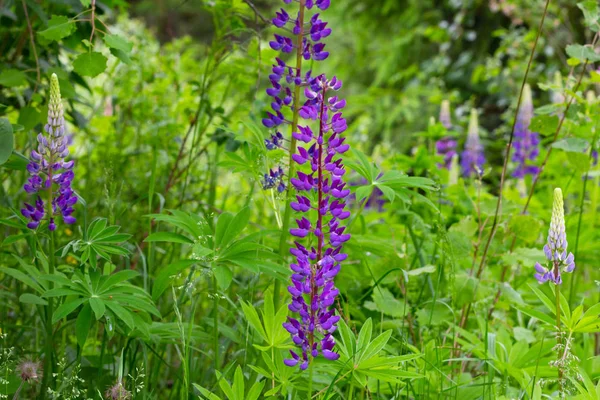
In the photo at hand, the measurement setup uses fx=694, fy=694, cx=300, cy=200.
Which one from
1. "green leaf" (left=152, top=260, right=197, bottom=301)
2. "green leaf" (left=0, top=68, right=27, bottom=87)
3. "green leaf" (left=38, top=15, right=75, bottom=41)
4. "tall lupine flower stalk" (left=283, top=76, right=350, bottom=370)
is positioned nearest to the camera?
"tall lupine flower stalk" (left=283, top=76, right=350, bottom=370)

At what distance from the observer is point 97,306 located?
1.58m

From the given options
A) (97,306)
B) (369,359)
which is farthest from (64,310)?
(369,359)

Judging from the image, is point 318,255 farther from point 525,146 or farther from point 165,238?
point 525,146

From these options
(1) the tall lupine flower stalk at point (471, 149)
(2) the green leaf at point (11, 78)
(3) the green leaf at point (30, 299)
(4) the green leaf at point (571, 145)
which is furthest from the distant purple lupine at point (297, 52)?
(1) the tall lupine flower stalk at point (471, 149)

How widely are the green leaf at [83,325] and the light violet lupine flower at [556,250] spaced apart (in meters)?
1.05

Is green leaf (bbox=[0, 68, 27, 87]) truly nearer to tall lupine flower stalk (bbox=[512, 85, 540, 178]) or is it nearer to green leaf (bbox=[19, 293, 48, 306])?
green leaf (bbox=[19, 293, 48, 306])

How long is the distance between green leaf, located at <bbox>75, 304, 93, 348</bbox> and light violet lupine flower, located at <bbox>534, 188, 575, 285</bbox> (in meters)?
1.05

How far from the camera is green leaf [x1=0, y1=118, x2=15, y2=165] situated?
A: 177cm

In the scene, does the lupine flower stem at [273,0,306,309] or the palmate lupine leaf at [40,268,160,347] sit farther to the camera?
the lupine flower stem at [273,0,306,309]

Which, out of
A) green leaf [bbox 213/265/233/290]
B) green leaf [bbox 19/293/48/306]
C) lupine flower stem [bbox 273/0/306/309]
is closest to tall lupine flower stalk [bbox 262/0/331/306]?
lupine flower stem [bbox 273/0/306/309]

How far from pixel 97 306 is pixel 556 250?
106 centimetres

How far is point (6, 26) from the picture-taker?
2.67 m

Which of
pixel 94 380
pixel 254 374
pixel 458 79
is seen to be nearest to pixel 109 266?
pixel 94 380

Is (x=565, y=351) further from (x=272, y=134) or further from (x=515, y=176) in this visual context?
(x=515, y=176)
